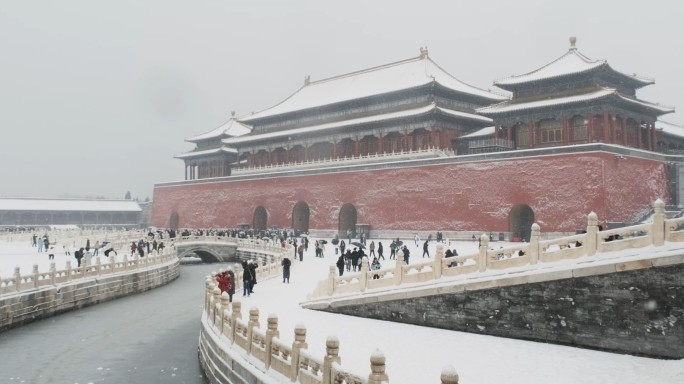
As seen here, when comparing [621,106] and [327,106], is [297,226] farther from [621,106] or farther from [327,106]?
[621,106]

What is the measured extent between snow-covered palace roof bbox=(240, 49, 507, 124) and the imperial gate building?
0.15 metres

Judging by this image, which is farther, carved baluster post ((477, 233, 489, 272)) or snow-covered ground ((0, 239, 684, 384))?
carved baluster post ((477, 233, 489, 272))

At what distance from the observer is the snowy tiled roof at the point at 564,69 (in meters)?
30.3

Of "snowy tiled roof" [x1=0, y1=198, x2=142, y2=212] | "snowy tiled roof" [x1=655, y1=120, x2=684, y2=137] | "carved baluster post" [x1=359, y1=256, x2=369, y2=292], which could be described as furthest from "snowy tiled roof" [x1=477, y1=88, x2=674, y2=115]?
"snowy tiled roof" [x1=0, y1=198, x2=142, y2=212]

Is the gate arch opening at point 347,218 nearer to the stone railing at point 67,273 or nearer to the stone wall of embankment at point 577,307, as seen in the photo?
the stone railing at point 67,273

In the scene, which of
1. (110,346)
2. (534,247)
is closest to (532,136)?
(534,247)

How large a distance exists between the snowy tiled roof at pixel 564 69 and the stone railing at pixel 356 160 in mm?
5590

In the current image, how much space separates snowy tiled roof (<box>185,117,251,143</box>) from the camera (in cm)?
5512

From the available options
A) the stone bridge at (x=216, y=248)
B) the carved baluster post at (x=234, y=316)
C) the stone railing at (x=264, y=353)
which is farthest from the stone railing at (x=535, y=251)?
the stone bridge at (x=216, y=248)

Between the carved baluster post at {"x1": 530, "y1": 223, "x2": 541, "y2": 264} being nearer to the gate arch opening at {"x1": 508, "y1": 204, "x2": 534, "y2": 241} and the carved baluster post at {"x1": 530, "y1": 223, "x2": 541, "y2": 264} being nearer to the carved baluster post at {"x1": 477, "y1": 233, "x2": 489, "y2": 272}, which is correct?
the carved baluster post at {"x1": 477, "y1": 233, "x2": 489, "y2": 272}

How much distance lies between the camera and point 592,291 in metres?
11.8

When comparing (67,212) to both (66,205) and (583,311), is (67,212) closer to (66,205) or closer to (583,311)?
(66,205)

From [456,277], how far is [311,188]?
27.3m

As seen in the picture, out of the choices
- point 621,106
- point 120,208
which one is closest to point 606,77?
point 621,106
